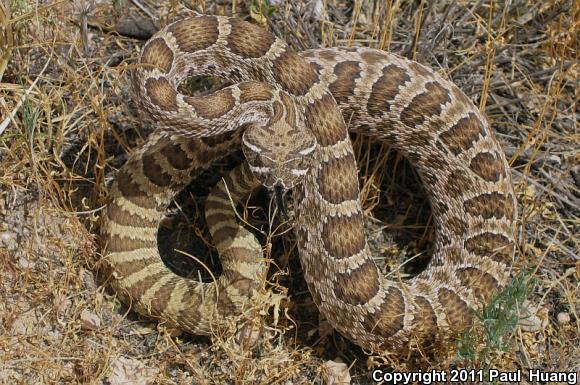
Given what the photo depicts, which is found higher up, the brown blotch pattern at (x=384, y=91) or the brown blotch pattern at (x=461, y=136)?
the brown blotch pattern at (x=384, y=91)

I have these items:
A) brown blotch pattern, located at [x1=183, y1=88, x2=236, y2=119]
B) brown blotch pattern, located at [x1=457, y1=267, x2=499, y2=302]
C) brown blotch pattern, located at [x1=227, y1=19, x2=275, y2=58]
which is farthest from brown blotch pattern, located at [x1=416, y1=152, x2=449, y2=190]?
brown blotch pattern, located at [x1=183, y1=88, x2=236, y2=119]

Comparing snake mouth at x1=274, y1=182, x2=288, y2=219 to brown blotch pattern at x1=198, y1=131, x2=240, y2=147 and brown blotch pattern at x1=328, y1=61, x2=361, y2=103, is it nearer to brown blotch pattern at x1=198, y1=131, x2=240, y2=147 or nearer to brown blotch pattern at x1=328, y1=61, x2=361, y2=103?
brown blotch pattern at x1=198, y1=131, x2=240, y2=147

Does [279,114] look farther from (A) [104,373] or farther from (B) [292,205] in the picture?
(A) [104,373]

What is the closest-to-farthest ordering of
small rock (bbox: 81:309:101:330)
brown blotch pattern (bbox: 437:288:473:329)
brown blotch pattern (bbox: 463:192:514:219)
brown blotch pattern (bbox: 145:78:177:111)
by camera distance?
1. brown blotch pattern (bbox: 145:78:177:111)
2. brown blotch pattern (bbox: 437:288:473:329)
3. small rock (bbox: 81:309:101:330)
4. brown blotch pattern (bbox: 463:192:514:219)

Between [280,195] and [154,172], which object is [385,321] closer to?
[280,195]

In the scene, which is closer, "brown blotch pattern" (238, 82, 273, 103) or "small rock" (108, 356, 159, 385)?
"small rock" (108, 356, 159, 385)

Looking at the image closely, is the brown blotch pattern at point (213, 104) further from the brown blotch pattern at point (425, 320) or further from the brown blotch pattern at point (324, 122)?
the brown blotch pattern at point (425, 320)

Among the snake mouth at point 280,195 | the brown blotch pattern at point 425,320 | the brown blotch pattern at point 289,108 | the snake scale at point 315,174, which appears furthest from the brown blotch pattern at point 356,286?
the brown blotch pattern at point 289,108

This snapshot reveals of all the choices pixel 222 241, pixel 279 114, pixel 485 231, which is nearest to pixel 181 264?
pixel 222 241
